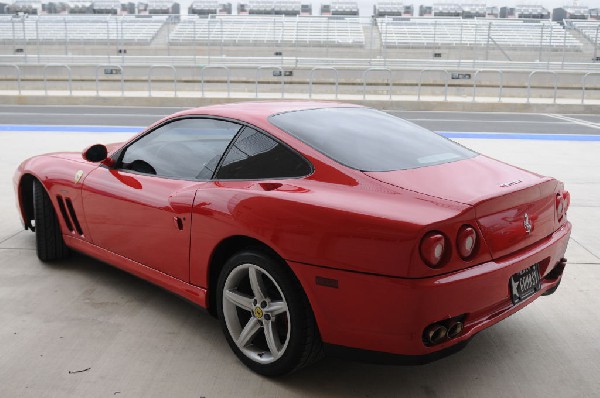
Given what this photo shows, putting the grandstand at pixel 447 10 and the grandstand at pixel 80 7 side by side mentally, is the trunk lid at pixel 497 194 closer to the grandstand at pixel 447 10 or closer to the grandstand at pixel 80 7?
the grandstand at pixel 447 10

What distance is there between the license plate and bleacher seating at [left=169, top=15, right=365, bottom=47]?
3790cm

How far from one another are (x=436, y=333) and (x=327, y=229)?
24.7 inches

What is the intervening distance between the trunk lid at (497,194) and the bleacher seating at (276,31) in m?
37.7

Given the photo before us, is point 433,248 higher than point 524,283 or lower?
higher

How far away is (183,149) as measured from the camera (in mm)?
4004

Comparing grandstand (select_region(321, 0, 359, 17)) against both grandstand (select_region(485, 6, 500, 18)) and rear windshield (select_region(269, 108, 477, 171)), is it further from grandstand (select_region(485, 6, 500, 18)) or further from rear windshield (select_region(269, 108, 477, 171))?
rear windshield (select_region(269, 108, 477, 171))

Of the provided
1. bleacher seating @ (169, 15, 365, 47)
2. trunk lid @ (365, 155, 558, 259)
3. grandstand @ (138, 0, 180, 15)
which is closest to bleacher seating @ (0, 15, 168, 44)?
bleacher seating @ (169, 15, 365, 47)

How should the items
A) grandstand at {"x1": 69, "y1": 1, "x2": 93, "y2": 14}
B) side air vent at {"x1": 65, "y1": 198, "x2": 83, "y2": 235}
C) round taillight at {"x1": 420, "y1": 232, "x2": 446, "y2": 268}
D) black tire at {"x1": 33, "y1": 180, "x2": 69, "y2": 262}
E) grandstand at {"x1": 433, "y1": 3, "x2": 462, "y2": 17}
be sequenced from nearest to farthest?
round taillight at {"x1": 420, "y1": 232, "x2": 446, "y2": 268}, side air vent at {"x1": 65, "y1": 198, "x2": 83, "y2": 235}, black tire at {"x1": 33, "y1": 180, "x2": 69, "y2": 262}, grandstand at {"x1": 69, "y1": 1, "x2": 93, "y2": 14}, grandstand at {"x1": 433, "y1": 3, "x2": 462, "y2": 17}

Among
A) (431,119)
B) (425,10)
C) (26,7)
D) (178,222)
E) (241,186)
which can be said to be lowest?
(431,119)

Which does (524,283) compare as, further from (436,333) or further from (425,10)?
(425,10)

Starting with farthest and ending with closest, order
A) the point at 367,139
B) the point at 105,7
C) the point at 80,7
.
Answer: the point at 80,7 → the point at 105,7 → the point at 367,139

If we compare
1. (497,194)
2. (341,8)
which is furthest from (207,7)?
(497,194)

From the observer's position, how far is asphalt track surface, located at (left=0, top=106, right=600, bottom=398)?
317 centimetres

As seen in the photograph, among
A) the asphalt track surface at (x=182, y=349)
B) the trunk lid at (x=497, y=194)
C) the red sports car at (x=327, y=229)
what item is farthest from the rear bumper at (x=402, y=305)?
the asphalt track surface at (x=182, y=349)
